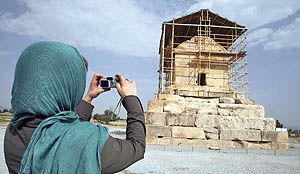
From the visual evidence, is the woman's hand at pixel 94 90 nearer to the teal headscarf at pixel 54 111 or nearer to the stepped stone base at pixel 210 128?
the teal headscarf at pixel 54 111

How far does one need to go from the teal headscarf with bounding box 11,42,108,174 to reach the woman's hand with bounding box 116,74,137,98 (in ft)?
0.98

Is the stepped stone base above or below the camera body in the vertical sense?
below

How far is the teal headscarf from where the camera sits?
986 millimetres

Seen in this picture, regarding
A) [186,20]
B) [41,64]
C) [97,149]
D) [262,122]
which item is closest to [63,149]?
[97,149]

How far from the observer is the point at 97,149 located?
3.39 feet

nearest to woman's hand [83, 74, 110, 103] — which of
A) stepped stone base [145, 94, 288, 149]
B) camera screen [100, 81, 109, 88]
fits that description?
camera screen [100, 81, 109, 88]

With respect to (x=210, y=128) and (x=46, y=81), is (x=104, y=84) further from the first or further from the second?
(x=210, y=128)

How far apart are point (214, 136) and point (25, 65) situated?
944 cm

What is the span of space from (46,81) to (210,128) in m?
9.44

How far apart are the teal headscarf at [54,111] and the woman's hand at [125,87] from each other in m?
0.30

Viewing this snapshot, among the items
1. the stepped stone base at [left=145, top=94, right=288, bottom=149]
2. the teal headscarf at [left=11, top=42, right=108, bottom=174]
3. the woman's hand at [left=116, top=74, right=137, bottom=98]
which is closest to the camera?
the teal headscarf at [left=11, top=42, right=108, bottom=174]

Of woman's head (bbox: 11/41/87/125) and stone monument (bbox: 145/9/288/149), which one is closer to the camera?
woman's head (bbox: 11/41/87/125)

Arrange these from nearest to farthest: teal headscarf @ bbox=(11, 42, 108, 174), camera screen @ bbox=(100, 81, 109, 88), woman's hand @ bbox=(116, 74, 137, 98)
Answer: teal headscarf @ bbox=(11, 42, 108, 174), woman's hand @ bbox=(116, 74, 137, 98), camera screen @ bbox=(100, 81, 109, 88)

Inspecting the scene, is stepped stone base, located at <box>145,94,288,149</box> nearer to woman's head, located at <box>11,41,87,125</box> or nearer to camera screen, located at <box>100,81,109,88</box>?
camera screen, located at <box>100,81,109,88</box>
